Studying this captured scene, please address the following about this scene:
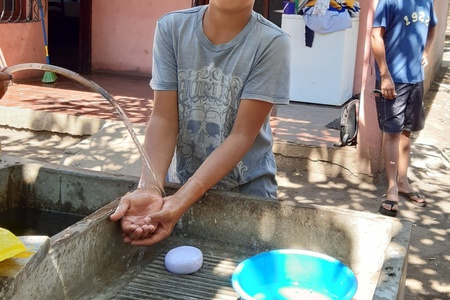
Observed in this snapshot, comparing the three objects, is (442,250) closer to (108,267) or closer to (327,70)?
(108,267)

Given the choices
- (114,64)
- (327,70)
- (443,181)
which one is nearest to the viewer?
(443,181)

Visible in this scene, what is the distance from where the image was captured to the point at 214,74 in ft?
6.93

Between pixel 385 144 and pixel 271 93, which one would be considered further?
pixel 385 144

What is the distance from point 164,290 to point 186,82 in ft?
2.20

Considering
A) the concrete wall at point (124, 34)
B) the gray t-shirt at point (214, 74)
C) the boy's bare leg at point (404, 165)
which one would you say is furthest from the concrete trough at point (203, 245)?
the concrete wall at point (124, 34)

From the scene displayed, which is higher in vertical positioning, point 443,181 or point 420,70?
point 420,70

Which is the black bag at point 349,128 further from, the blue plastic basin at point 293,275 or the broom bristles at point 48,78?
the broom bristles at point 48,78

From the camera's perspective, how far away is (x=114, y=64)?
9.16 meters

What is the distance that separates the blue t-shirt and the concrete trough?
2533 mm

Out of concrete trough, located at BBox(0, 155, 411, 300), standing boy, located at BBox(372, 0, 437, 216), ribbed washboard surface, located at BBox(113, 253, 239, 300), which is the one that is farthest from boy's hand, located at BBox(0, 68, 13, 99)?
standing boy, located at BBox(372, 0, 437, 216)

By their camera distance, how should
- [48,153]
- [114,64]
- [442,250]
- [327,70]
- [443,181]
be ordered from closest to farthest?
[442,250] < [443,181] < [48,153] < [327,70] < [114,64]

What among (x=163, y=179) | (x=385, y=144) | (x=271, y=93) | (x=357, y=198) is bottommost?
(x=357, y=198)

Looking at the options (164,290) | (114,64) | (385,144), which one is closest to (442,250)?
(385,144)

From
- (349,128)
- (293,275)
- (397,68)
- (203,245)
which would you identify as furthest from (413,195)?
(293,275)
